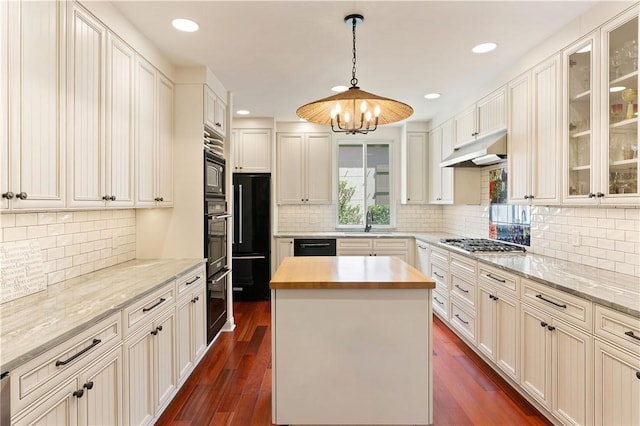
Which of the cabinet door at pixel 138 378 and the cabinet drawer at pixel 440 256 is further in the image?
the cabinet drawer at pixel 440 256

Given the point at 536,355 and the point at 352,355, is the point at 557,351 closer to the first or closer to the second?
the point at 536,355

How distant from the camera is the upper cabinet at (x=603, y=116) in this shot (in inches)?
78.7

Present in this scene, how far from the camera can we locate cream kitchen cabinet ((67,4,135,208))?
192 centimetres

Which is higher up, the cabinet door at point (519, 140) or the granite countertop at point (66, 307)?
the cabinet door at point (519, 140)

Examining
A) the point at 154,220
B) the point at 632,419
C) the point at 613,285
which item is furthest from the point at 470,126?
the point at 154,220

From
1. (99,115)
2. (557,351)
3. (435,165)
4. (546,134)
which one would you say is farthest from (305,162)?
(557,351)

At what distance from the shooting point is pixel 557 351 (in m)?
2.08

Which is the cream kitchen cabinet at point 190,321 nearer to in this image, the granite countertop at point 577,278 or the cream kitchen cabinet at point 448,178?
the granite countertop at point 577,278

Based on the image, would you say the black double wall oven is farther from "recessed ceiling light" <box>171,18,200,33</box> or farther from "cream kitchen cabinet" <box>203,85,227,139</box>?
"recessed ceiling light" <box>171,18,200,33</box>

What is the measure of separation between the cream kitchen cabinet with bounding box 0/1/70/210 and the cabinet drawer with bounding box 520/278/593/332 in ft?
9.11

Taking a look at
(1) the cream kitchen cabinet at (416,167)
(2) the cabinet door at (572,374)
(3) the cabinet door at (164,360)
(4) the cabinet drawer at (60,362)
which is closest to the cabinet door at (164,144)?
(3) the cabinet door at (164,360)

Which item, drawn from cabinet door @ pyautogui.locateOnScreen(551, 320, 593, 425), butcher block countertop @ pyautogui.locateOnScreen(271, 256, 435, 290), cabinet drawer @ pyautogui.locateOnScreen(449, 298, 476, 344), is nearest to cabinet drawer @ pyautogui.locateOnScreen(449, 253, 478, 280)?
cabinet drawer @ pyautogui.locateOnScreen(449, 298, 476, 344)

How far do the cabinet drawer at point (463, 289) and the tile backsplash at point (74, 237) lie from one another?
3079 mm

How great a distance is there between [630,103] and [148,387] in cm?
326
